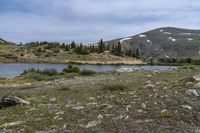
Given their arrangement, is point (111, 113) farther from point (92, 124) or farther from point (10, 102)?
point (10, 102)

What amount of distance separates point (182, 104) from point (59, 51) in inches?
6153

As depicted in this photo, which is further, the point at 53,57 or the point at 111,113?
the point at 53,57

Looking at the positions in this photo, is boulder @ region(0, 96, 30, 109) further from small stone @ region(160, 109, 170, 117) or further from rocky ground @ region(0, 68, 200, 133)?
small stone @ region(160, 109, 170, 117)

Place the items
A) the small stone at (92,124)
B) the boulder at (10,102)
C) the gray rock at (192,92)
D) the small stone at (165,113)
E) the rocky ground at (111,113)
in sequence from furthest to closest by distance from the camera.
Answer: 1. the boulder at (10,102)
2. the gray rock at (192,92)
3. the small stone at (165,113)
4. the small stone at (92,124)
5. the rocky ground at (111,113)

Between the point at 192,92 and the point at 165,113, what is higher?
the point at 192,92

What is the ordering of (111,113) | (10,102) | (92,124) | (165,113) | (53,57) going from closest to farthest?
(92,124) → (165,113) → (111,113) → (10,102) → (53,57)

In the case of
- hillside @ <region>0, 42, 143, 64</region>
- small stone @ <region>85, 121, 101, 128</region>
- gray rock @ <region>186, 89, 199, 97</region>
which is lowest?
hillside @ <region>0, 42, 143, 64</region>

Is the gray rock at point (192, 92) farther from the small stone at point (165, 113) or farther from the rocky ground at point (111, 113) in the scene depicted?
the small stone at point (165, 113)

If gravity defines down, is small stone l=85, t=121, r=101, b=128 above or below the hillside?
above

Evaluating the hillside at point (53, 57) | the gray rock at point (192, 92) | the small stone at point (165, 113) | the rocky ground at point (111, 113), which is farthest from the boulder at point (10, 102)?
the hillside at point (53, 57)

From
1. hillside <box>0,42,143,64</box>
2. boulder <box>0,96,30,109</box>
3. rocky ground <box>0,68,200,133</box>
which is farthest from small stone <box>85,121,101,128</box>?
hillside <box>0,42,143,64</box>

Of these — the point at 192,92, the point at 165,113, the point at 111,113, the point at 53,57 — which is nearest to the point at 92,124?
the point at 111,113

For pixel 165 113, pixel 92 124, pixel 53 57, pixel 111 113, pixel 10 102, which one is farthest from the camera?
pixel 53 57

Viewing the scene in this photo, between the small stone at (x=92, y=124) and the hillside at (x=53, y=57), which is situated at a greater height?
the small stone at (x=92, y=124)
